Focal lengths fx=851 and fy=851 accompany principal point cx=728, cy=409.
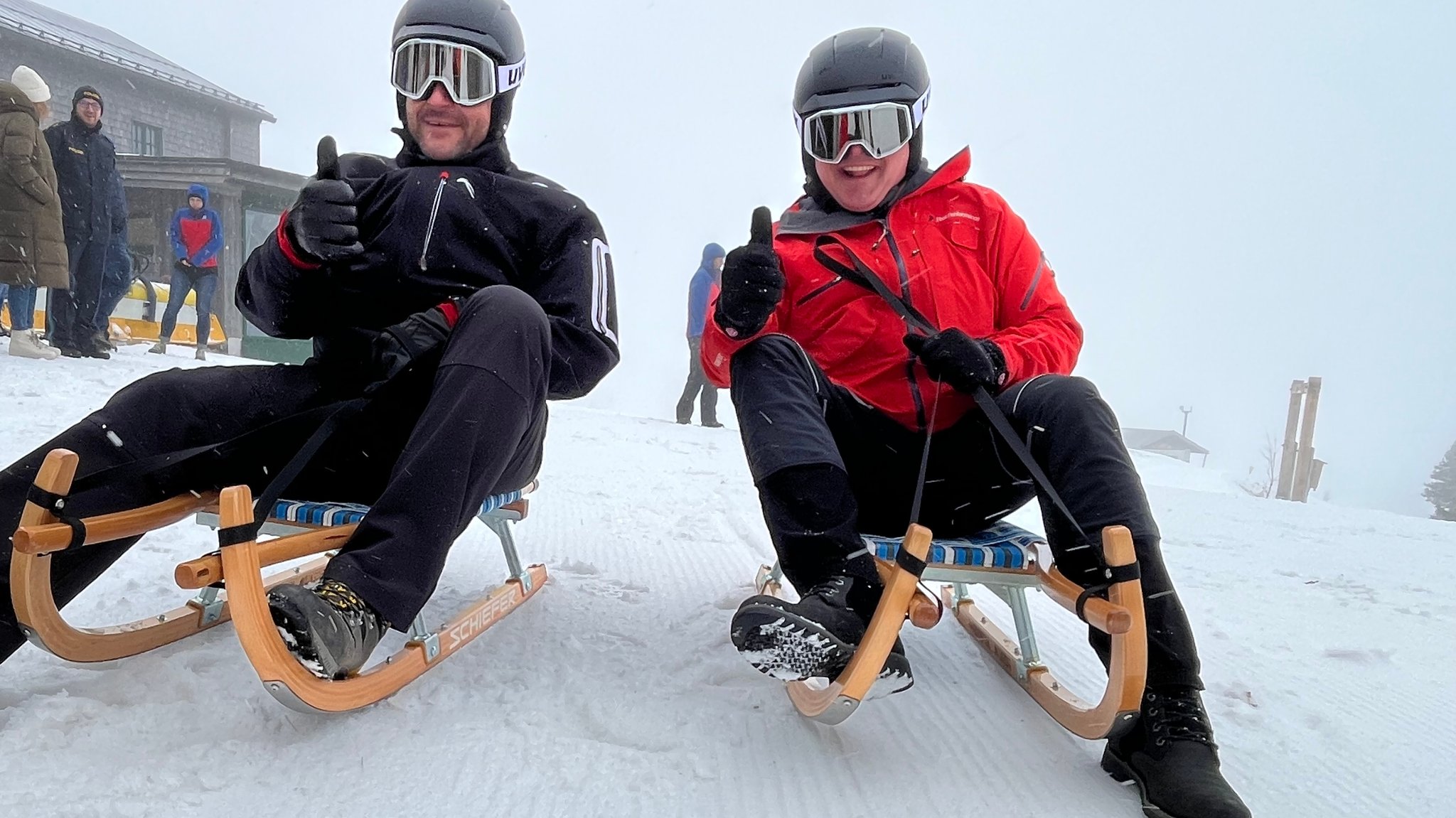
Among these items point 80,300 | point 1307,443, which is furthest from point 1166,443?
point 80,300

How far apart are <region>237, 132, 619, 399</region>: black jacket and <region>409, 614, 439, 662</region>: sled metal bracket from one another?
2.01ft

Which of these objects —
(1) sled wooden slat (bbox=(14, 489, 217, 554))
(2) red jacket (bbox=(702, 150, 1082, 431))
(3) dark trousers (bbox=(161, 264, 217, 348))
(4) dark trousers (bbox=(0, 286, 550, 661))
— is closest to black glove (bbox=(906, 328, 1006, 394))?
(2) red jacket (bbox=(702, 150, 1082, 431))

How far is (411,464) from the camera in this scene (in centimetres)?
143

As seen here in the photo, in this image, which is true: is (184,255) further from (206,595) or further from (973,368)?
(973,368)

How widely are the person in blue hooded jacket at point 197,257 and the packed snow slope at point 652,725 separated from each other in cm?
595

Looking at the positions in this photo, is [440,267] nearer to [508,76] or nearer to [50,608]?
[508,76]

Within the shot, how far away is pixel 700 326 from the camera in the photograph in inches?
337

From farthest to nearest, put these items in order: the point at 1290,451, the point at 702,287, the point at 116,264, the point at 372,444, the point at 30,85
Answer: the point at 1290,451, the point at 702,287, the point at 116,264, the point at 30,85, the point at 372,444

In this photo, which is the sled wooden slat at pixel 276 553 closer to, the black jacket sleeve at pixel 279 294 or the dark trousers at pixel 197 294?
the black jacket sleeve at pixel 279 294

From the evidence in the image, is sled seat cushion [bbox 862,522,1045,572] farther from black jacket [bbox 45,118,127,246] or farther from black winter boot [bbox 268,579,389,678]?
black jacket [bbox 45,118,127,246]

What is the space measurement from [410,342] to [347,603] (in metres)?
0.61

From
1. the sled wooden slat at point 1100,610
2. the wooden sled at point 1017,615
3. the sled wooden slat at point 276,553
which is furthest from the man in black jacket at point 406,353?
the sled wooden slat at point 1100,610

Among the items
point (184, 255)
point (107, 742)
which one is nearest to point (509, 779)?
point (107, 742)

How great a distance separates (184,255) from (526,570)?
710cm
